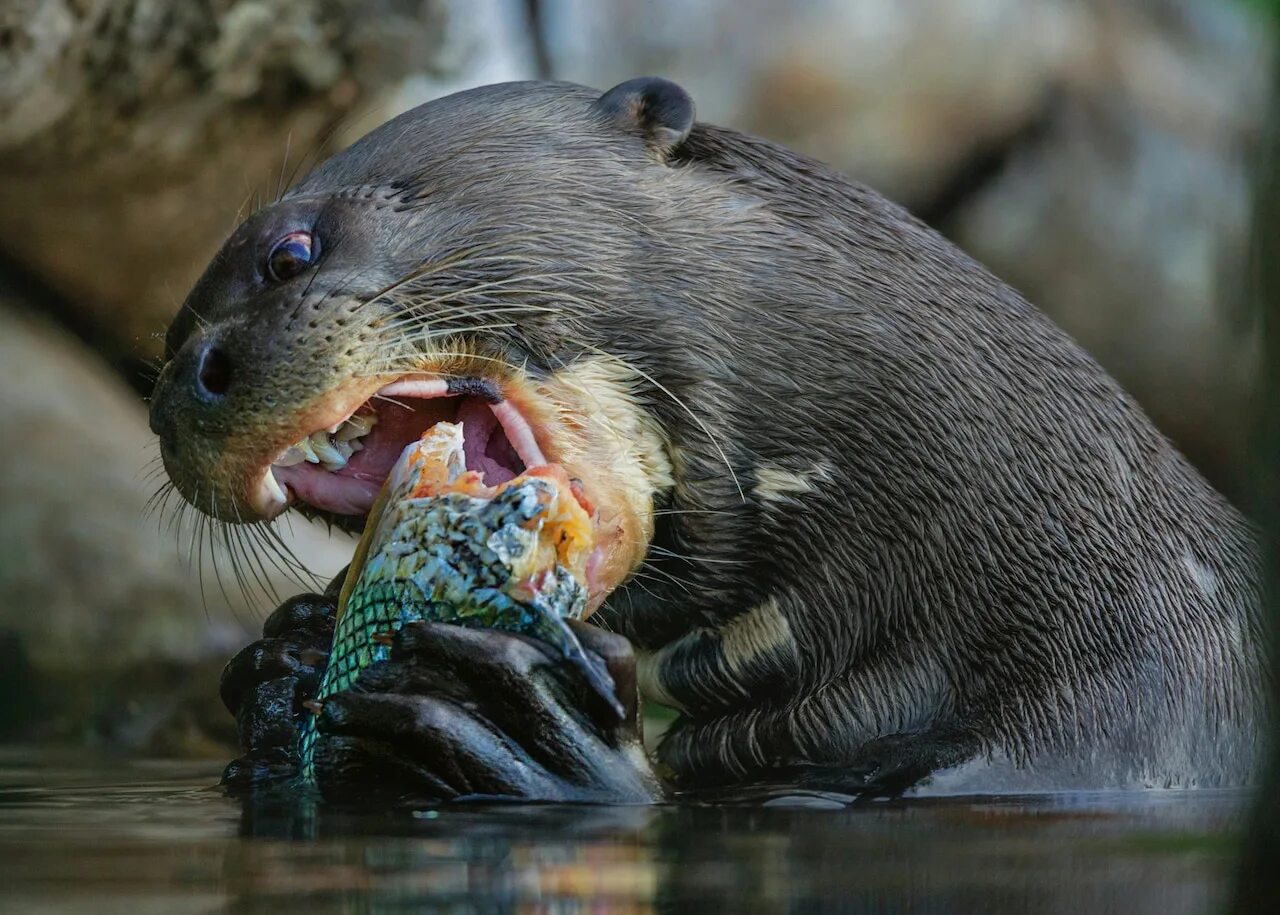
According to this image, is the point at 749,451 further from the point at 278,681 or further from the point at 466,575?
the point at 278,681

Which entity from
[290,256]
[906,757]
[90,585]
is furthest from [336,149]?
[906,757]

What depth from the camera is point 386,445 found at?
97.0 inches

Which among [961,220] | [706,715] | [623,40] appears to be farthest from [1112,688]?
[623,40]

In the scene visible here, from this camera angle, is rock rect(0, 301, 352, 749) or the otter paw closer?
the otter paw

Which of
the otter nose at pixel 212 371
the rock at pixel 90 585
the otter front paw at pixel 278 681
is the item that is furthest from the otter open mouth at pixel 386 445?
the rock at pixel 90 585

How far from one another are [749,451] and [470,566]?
1.93ft

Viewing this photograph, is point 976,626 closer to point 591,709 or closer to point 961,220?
point 591,709

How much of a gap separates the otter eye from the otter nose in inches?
5.9

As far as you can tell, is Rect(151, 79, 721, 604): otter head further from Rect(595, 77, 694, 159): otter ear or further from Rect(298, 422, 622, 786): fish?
Rect(298, 422, 622, 786): fish

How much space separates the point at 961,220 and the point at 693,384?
3238 millimetres

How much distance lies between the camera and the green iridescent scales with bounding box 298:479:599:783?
1.95 meters

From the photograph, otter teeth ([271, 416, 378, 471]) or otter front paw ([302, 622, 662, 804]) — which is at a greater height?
otter teeth ([271, 416, 378, 471])

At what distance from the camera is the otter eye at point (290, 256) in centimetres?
239

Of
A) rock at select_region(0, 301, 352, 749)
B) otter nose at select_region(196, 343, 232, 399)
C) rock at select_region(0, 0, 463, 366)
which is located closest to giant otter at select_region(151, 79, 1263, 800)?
otter nose at select_region(196, 343, 232, 399)
